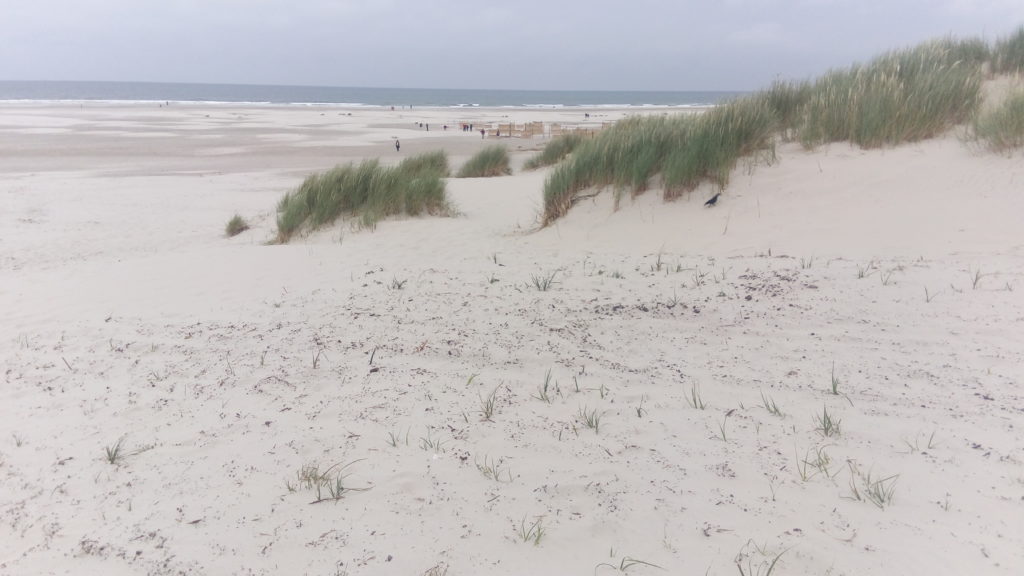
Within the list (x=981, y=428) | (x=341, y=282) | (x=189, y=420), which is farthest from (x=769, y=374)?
(x=341, y=282)

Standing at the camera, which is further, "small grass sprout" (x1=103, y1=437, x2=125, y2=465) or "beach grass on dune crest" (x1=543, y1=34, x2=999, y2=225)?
"beach grass on dune crest" (x1=543, y1=34, x2=999, y2=225)

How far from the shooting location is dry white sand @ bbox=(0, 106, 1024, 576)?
7.22ft

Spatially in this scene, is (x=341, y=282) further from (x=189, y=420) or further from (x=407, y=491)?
(x=407, y=491)

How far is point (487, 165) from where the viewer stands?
14.6m

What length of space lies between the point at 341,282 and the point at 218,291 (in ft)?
3.63

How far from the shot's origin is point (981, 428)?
260cm

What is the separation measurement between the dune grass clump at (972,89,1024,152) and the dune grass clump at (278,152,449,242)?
6.36m

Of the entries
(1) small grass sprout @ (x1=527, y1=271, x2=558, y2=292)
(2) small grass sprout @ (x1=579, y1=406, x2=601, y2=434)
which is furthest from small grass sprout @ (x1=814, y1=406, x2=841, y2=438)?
(1) small grass sprout @ (x1=527, y1=271, x2=558, y2=292)

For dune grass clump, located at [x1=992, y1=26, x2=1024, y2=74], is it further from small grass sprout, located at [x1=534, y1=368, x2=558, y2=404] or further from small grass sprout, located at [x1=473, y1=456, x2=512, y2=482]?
small grass sprout, located at [x1=473, y1=456, x2=512, y2=482]

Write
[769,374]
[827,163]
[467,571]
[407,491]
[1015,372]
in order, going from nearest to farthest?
[467,571], [407,491], [1015,372], [769,374], [827,163]

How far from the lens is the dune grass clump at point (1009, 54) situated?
28.1 feet

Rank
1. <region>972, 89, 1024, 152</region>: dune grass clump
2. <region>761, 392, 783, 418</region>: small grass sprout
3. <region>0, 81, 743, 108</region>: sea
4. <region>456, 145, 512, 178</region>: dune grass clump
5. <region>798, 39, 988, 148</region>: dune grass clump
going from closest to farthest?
<region>761, 392, 783, 418</region>: small grass sprout
<region>972, 89, 1024, 152</region>: dune grass clump
<region>798, 39, 988, 148</region>: dune grass clump
<region>456, 145, 512, 178</region>: dune grass clump
<region>0, 81, 743, 108</region>: sea

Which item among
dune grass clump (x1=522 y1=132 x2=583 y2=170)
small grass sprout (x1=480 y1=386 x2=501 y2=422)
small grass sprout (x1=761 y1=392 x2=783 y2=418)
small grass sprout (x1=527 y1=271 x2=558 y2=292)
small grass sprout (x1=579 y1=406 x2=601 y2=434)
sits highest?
dune grass clump (x1=522 y1=132 x2=583 y2=170)

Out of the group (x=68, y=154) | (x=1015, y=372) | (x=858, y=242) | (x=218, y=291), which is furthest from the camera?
(x=68, y=154)
